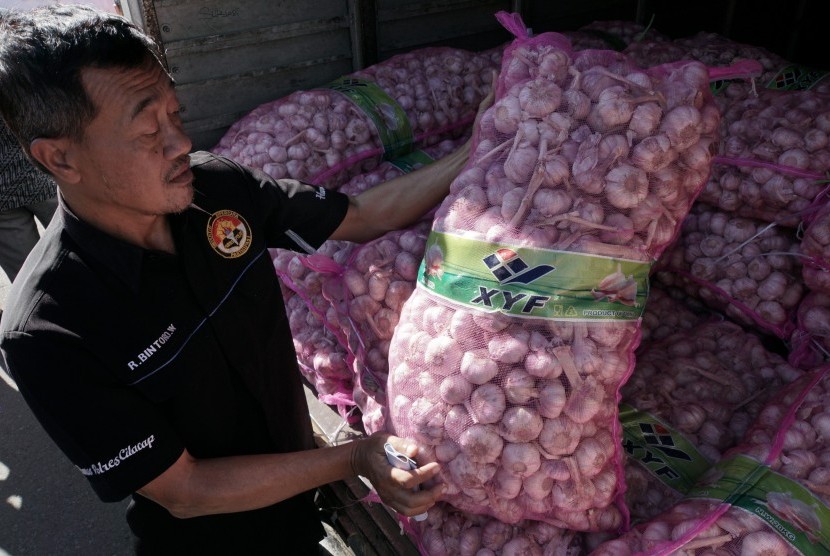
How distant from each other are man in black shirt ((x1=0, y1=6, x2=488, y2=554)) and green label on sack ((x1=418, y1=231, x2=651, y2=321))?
0.34m

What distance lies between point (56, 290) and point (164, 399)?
0.93 ft

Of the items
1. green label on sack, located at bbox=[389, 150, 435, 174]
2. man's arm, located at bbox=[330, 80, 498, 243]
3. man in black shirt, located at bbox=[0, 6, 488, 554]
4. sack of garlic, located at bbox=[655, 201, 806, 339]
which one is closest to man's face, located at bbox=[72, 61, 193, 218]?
man in black shirt, located at bbox=[0, 6, 488, 554]

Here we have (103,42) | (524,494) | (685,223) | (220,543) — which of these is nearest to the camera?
(103,42)

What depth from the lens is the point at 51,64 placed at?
1.08 meters

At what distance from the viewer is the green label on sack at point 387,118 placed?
7.45 ft

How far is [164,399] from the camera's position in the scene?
127 cm

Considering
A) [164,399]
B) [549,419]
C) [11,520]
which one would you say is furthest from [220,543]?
[11,520]

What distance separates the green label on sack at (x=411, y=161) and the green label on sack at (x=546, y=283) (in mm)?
955

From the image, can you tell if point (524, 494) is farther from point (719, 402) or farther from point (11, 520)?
point (11, 520)

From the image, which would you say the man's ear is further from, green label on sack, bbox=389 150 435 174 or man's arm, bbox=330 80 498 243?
green label on sack, bbox=389 150 435 174

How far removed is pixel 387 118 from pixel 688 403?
4.46 feet

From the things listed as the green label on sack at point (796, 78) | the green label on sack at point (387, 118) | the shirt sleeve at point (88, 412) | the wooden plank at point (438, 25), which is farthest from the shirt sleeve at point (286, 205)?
the green label on sack at point (796, 78)

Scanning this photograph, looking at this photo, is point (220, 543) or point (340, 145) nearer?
point (220, 543)

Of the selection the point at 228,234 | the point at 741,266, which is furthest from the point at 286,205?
the point at 741,266
